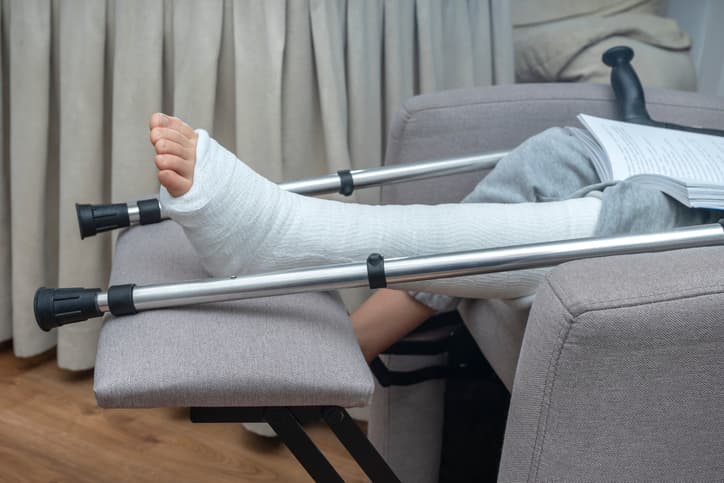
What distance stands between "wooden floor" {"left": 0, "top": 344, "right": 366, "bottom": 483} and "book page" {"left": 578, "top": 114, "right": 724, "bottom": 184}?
2.17 feet

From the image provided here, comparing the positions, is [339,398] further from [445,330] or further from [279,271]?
[445,330]

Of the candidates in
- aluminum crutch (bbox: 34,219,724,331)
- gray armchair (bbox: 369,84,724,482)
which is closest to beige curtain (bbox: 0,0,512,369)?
aluminum crutch (bbox: 34,219,724,331)

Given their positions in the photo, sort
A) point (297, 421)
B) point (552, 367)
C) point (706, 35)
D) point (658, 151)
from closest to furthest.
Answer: point (552, 367), point (297, 421), point (658, 151), point (706, 35)

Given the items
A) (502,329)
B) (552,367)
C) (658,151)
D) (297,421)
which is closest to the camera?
(552,367)

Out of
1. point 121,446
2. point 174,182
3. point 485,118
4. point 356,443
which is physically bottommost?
point 121,446

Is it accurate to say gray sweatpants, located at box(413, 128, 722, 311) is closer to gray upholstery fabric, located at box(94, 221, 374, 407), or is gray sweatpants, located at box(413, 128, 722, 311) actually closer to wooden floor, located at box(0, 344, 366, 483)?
gray upholstery fabric, located at box(94, 221, 374, 407)

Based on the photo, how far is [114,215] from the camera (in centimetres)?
97

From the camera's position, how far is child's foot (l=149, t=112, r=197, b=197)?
30.6 inches

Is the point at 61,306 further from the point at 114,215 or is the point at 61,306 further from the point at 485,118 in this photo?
the point at 485,118

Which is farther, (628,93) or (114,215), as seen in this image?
(628,93)

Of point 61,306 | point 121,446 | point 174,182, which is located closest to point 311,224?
point 174,182

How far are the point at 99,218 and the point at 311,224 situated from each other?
290mm

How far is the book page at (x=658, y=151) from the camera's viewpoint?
3.11 feet

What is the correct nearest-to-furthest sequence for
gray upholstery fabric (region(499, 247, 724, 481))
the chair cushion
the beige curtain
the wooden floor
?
gray upholstery fabric (region(499, 247, 724, 481)) → the chair cushion → the wooden floor → the beige curtain
